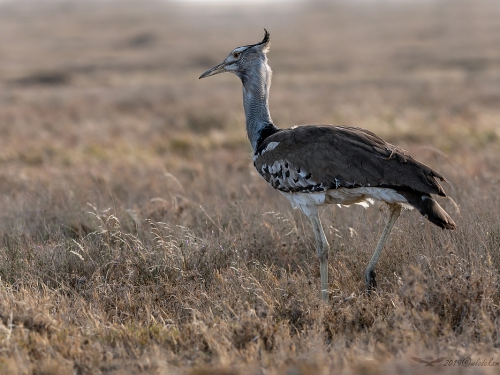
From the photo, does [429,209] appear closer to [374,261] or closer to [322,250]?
[374,261]

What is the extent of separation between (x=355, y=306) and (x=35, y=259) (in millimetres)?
2478

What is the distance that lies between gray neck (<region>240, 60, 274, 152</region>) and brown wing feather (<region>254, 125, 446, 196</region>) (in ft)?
1.21

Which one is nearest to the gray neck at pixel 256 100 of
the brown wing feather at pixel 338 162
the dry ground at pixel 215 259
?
the brown wing feather at pixel 338 162

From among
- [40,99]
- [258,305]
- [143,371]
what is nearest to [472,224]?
[258,305]

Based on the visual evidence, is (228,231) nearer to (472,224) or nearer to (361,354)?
(472,224)

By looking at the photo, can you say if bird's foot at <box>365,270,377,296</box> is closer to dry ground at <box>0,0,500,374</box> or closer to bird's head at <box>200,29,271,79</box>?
dry ground at <box>0,0,500,374</box>

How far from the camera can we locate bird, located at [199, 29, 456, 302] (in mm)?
4195

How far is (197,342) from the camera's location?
12.0 feet

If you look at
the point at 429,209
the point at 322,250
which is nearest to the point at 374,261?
the point at 322,250

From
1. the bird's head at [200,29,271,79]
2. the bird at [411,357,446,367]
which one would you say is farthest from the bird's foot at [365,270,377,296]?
the bird's head at [200,29,271,79]

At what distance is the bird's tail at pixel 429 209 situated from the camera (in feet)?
13.2

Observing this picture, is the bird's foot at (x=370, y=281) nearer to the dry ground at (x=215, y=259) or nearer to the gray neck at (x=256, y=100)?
the dry ground at (x=215, y=259)

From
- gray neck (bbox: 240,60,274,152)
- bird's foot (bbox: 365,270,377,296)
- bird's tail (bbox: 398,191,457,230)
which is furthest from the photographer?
gray neck (bbox: 240,60,274,152)

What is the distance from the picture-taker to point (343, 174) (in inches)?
171
